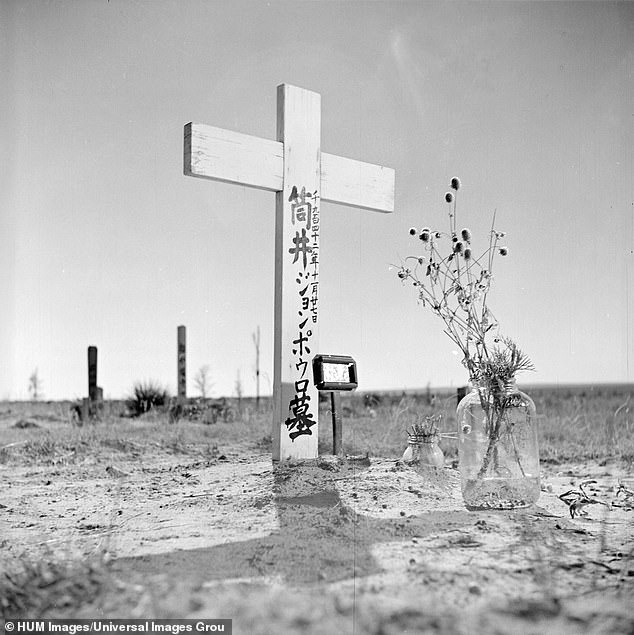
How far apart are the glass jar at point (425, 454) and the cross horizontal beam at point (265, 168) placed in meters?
1.30

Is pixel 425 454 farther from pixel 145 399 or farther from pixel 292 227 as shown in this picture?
Result: pixel 145 399

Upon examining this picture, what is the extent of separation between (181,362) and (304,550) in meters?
4.80

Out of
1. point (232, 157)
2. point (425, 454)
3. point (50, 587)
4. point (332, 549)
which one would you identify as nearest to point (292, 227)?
point (232, 157)

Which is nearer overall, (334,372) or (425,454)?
(425,454)

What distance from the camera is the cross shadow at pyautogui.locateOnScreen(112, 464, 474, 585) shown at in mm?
1917

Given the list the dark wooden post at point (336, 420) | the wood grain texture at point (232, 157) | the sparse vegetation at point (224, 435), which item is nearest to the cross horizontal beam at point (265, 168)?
the wood grain texture at point (232, 157)

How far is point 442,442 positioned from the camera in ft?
14.9

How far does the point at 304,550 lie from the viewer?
2.11 m

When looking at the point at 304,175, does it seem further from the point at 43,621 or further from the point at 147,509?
the point at 43,621

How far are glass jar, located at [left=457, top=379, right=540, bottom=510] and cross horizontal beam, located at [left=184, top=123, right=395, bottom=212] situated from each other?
1522 millimetres

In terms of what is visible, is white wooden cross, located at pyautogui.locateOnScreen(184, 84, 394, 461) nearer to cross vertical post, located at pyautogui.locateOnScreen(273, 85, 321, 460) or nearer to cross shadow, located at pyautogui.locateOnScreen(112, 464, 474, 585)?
cross vertical post, located at pyautogui.locateOnScreen(273, 85, 321, 460)

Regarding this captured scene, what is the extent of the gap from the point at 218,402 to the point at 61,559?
422 centimetres

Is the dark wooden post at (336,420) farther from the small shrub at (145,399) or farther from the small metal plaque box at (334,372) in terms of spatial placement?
the small shrub at (145,399)

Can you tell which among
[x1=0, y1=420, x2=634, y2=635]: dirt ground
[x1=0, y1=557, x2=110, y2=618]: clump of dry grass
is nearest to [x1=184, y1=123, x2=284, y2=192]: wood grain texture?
[x1=0, y1=420, x2=634, y2=635]: dirt ground
